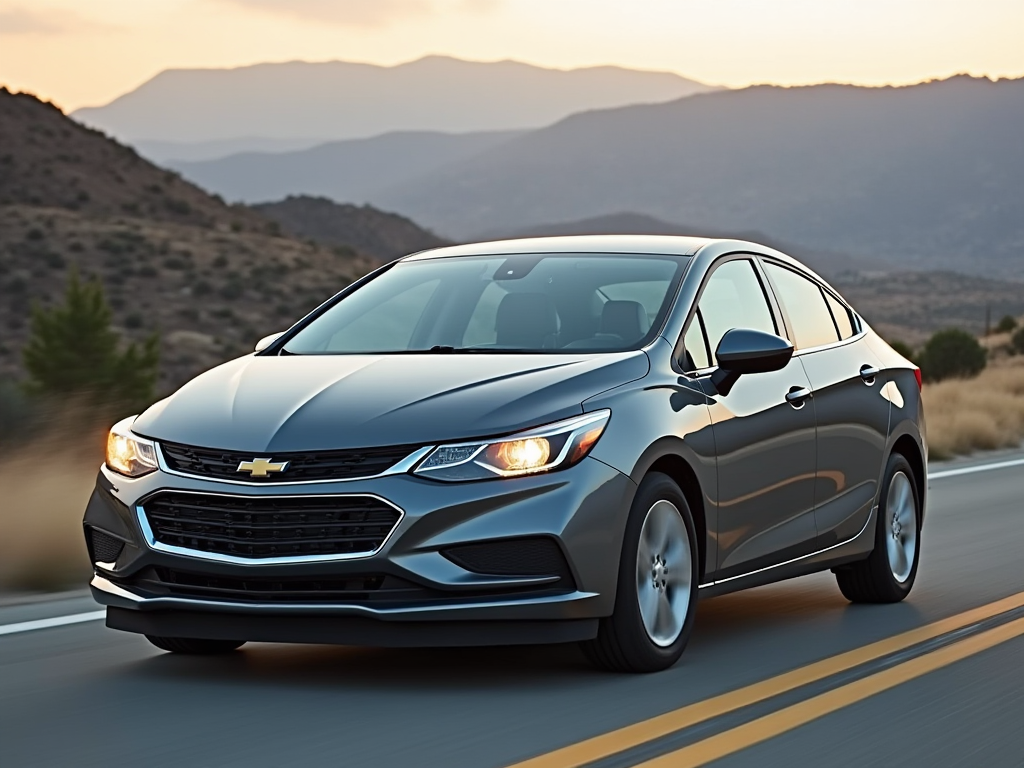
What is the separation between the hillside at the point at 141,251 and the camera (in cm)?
5531

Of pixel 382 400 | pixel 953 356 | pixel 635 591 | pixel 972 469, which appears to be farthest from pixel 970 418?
pixel 953 356

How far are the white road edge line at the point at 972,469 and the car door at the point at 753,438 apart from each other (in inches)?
336

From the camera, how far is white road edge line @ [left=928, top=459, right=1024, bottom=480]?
16.3 meters

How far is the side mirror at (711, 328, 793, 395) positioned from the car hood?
438 mm

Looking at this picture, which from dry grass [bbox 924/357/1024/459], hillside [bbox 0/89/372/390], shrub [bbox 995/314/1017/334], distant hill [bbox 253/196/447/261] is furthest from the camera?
distant hill [bbox 253/196/447/261]

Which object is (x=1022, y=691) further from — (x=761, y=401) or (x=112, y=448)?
(x=112, y=448)

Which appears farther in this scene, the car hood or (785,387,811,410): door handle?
(785,387,811,410): door handle

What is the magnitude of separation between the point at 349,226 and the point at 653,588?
349 feet

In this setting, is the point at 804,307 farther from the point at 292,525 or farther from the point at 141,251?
the point at 141,251

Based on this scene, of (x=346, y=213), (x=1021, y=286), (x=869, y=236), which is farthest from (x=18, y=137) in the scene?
(x=869, y=236)

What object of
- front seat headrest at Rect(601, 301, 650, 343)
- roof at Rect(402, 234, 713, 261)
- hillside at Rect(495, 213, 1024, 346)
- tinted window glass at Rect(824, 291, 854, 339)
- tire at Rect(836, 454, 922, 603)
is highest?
roof at Rect(402, 234, 713, 261)

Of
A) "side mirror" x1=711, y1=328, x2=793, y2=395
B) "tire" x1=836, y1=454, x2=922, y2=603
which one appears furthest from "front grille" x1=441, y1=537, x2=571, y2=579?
"tire" x1=836, y1=454, x2=922, y2=603

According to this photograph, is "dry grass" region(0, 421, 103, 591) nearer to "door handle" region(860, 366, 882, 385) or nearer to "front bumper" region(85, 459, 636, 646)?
"front bumper" region(85, 459, 636, 646)

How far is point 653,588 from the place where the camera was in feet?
Answer: 21.5
